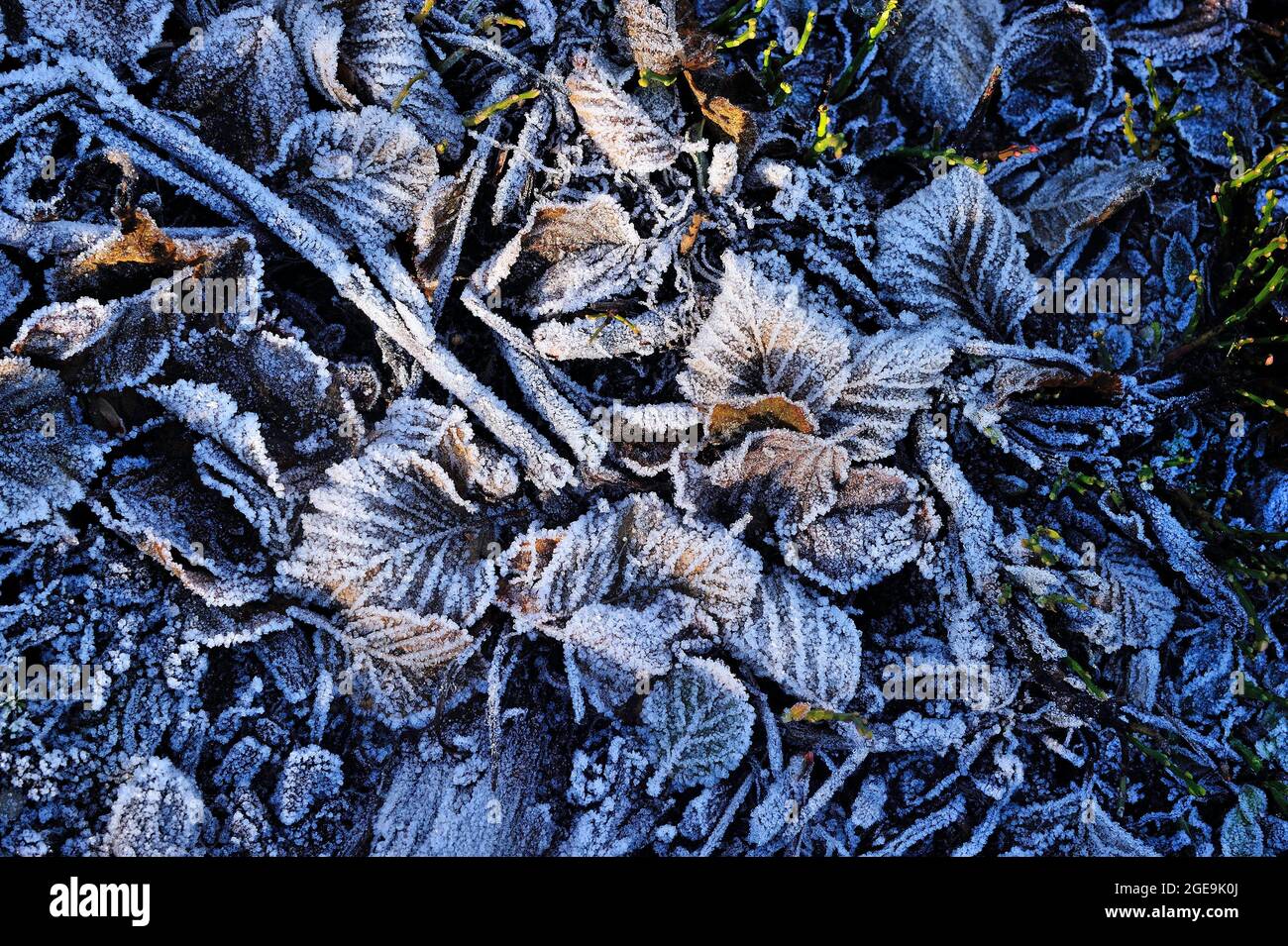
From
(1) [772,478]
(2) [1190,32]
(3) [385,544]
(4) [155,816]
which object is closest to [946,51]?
(2) [1190,32]

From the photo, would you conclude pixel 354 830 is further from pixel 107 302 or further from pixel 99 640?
pixel 107 302

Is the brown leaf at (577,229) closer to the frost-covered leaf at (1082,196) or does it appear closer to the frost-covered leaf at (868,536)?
the frost-covered leaf at (868,536)

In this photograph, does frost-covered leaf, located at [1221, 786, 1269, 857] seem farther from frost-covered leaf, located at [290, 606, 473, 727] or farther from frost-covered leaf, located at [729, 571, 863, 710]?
frost-covered leaf, located at [290, 606, 473, 727]

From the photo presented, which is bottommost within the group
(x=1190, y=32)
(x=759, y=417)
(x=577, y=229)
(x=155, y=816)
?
(x=155, y=816)

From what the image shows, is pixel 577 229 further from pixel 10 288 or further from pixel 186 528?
pixel 10 288

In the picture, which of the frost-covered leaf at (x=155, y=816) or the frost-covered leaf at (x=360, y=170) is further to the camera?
the frost-covered leaf at (x=360, y=170)

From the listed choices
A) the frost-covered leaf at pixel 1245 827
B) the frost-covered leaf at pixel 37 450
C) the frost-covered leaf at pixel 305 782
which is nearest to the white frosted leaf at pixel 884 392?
the frost-covered leaf at pixel 1245 827

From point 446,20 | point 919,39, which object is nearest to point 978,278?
point 919,39
